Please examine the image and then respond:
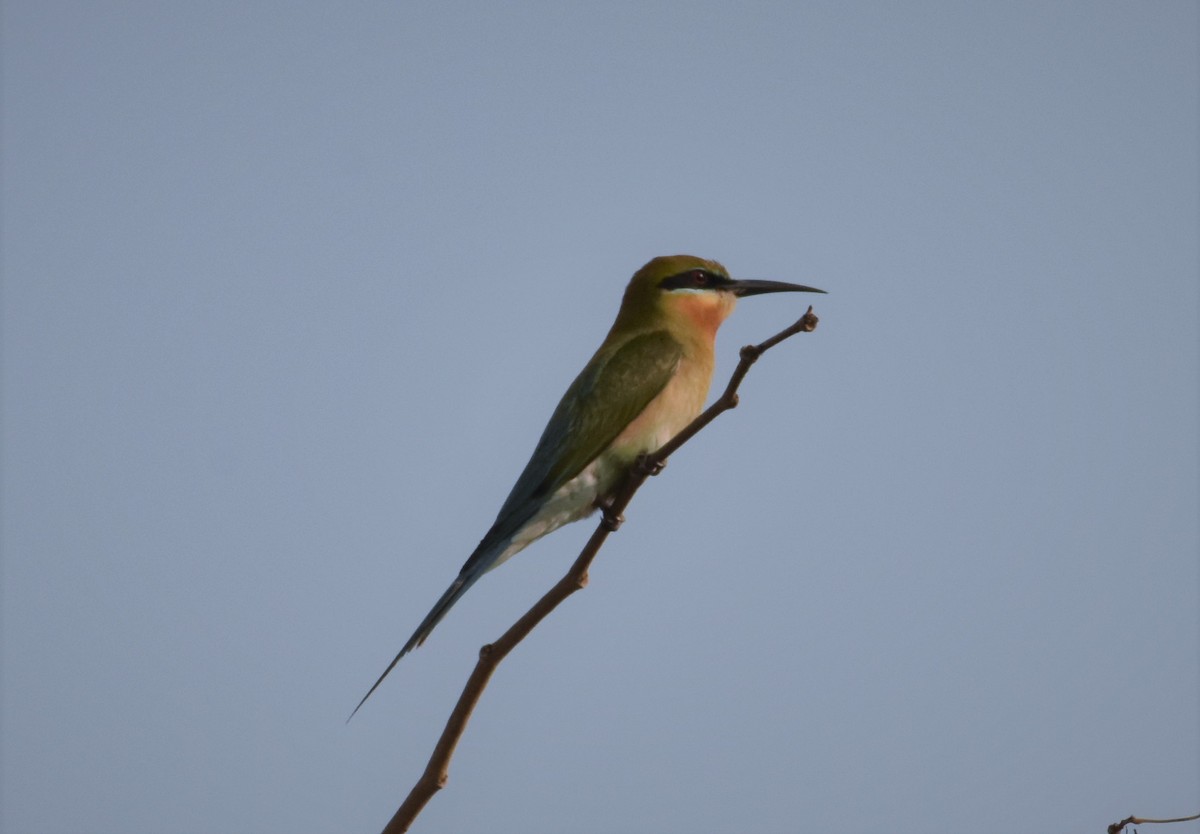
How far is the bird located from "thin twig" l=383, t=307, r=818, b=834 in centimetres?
84

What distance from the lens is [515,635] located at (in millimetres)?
2406

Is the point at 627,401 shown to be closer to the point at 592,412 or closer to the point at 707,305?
the point at 592,412

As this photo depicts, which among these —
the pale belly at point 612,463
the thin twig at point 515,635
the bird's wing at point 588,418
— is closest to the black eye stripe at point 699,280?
the bird's wing at point 588,418

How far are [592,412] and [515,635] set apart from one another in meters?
1.69

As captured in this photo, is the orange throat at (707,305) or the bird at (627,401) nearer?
the bird at (627,401)

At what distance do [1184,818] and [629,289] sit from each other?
3.00 m

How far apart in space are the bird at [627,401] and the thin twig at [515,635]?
838 mm

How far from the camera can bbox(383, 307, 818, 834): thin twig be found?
2.11 meters

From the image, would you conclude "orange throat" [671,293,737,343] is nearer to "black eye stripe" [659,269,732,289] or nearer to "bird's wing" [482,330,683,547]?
"black eye stripe" [659,269,732,289]

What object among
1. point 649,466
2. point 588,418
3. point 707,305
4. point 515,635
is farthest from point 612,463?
point 515,635

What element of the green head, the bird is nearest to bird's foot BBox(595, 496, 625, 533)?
the bird

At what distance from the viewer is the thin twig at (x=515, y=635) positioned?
2.11 meters

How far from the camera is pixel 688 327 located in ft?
14.6

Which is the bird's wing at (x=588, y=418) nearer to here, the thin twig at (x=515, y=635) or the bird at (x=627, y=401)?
the bird at (x=627, y=401)
